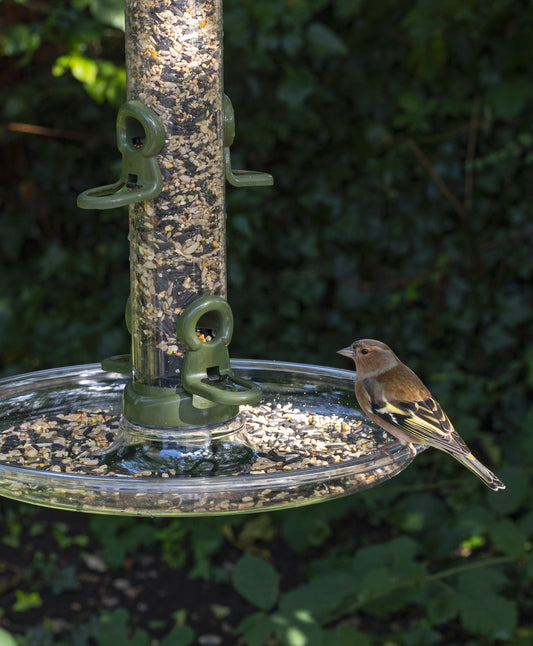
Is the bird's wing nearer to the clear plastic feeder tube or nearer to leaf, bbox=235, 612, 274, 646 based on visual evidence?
the clear plastic feeder tube

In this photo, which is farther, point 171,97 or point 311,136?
point 311,136

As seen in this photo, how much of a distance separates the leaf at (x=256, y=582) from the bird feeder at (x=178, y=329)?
49.9 inches

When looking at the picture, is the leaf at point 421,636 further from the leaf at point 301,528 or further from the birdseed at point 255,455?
the birdseed at point 255,455

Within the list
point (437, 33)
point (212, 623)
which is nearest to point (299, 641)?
point (212, 623)

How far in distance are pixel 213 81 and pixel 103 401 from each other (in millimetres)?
847

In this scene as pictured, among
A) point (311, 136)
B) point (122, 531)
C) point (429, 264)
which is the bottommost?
point (122, 531)

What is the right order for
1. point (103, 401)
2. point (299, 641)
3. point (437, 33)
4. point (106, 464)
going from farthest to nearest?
point (437, 33)
point (299, 641)
point (103, 401)
point (106, 464)

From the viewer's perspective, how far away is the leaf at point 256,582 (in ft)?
10.9

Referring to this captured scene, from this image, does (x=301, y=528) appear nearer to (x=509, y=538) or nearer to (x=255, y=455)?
(x=509, y=538)

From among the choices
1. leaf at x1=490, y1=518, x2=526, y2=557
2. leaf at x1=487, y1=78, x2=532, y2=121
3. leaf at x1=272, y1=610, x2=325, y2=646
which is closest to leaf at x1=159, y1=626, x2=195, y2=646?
leaf at x1=272, y1=610, x2=325, y2=646

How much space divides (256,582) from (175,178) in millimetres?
1796

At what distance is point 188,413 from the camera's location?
208 cm

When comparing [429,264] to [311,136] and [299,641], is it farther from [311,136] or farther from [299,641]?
Result: [299,641]

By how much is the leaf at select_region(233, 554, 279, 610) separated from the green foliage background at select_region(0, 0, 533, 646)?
0.61 m
